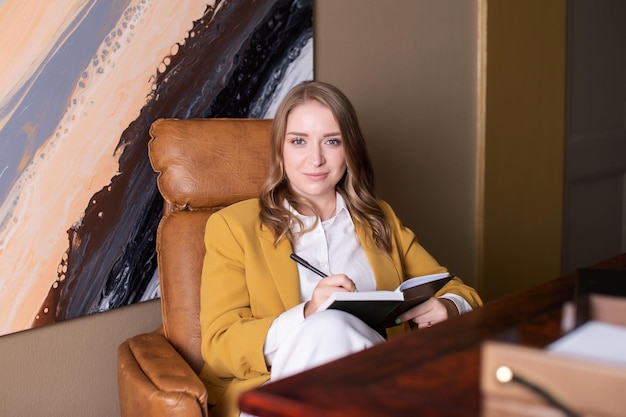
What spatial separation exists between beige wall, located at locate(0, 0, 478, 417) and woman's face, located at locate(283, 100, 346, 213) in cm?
61

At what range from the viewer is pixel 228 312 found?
162 cm

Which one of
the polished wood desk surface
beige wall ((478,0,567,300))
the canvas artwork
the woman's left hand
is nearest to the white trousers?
the woman's left hand

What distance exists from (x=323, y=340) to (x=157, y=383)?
34 centimetres

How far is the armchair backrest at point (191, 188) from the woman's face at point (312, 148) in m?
0.16

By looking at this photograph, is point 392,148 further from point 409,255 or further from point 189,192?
point 189,192

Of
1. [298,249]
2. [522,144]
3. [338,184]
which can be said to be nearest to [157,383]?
[298,249]

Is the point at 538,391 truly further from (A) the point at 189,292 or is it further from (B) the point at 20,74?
(B) the point at 20,74

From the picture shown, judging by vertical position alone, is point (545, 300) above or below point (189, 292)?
above

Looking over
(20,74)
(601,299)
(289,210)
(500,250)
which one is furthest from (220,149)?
(500,250)

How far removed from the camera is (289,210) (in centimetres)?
182

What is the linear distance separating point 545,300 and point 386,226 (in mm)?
857

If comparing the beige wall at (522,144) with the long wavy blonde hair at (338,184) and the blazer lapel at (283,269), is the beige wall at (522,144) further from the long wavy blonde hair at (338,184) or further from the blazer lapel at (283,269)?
the blazer lapel at (283,269)

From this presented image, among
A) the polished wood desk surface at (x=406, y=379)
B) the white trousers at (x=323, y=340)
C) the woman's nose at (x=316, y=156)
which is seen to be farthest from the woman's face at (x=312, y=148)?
the polished wood desk surface at (x=406, y=379)

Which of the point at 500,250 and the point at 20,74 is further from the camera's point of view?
the point at 500,250
